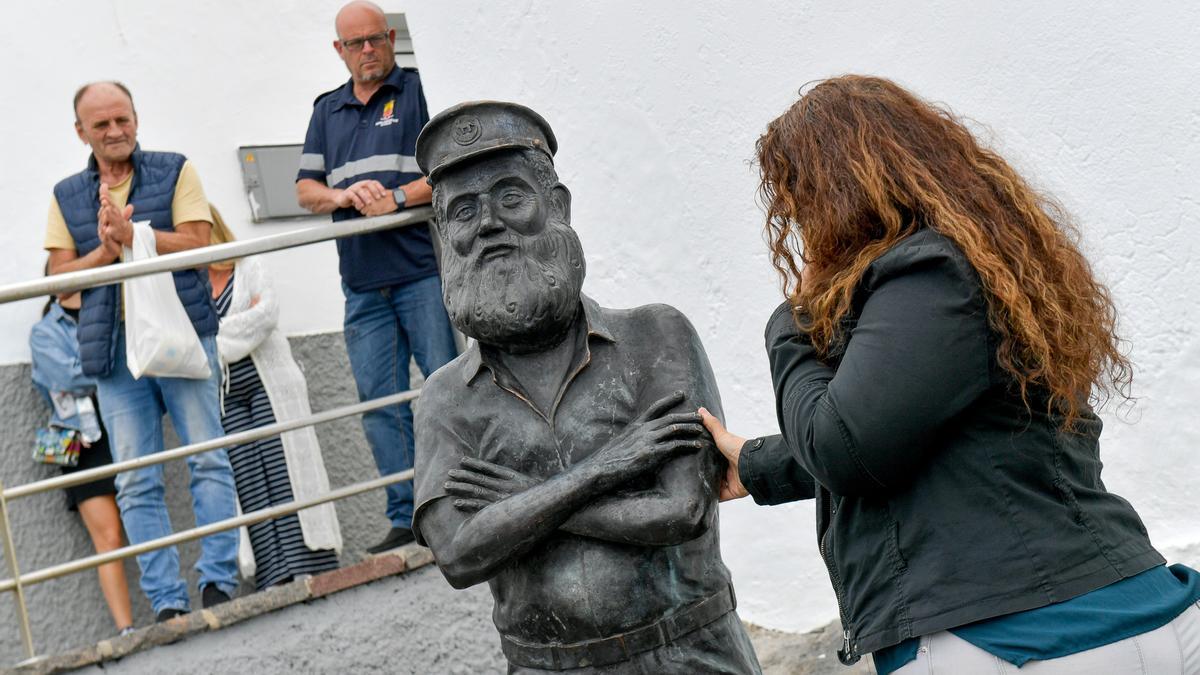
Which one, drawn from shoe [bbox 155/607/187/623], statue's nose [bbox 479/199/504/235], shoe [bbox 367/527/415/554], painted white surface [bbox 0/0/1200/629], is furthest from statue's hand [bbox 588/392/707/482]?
shoe [bbox 155/607/187/623]

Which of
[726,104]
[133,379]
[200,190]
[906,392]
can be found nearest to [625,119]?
[726,104]

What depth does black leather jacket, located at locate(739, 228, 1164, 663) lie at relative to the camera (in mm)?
2246

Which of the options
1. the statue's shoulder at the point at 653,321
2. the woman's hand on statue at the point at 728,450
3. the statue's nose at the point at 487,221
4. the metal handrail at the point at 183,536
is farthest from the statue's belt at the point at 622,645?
the metal handrail at the point at 183,536

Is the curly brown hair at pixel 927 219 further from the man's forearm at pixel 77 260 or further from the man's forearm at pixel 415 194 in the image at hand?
the man's forearm at pixel 77 260

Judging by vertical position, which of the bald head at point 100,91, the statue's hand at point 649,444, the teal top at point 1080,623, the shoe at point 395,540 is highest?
the bald head at point 100,91

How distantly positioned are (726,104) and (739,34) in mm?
244

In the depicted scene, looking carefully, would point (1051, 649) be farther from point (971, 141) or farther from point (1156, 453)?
point (1156, 453)

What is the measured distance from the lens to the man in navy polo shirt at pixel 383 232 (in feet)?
17.3

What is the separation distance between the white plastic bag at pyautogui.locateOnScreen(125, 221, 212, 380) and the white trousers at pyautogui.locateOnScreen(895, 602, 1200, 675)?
3.47m

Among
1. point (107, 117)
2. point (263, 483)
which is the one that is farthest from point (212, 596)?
→ point (107, 117)

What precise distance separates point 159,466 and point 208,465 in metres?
A: 0.19

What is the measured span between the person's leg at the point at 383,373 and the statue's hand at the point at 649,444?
2.63 meters

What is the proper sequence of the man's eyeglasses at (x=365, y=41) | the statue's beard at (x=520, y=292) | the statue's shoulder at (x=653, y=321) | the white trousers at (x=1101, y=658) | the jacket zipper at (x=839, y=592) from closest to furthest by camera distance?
the white trousers at (x=1101, y=658) → the jacket zipper at (x=839, y=592) → the statue's beard at (x=520, y=292) → the statue's shoulder at (x=653, y=321) → the man's eyeglasses at (x=365, y=41)

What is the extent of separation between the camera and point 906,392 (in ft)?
7.32
